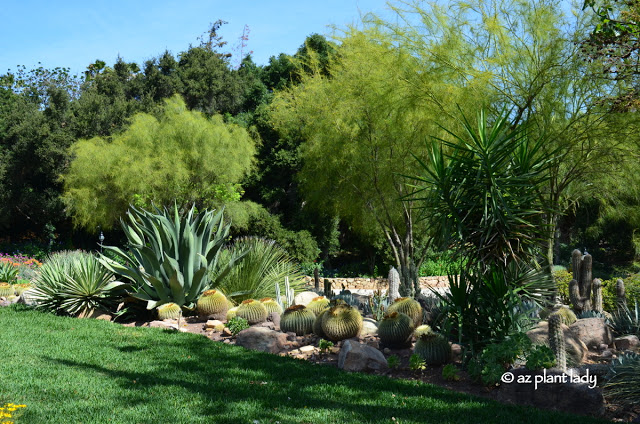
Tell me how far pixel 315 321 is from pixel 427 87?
5.26 m

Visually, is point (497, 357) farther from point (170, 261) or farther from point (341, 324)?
point (170, 261)

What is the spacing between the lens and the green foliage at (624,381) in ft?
17.2

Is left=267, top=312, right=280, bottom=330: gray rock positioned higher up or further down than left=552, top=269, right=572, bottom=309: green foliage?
further down

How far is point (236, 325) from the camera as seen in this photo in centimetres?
809

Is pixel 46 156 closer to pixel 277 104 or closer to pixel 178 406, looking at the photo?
pixel 277 104

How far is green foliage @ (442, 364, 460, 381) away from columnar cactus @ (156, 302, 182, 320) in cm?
455

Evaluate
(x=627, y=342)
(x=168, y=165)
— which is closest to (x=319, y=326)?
(x=627, y=342)

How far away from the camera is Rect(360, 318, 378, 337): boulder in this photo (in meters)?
7.97

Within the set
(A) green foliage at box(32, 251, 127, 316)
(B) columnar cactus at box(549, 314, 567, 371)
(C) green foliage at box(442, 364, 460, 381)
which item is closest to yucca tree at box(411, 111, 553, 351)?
(C) green foliage at box(442, 364, 460, 381)

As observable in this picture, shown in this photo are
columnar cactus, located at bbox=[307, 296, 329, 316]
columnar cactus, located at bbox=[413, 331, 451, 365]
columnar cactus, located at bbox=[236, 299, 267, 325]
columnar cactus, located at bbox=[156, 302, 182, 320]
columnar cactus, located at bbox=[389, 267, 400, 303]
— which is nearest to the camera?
columnar cactus, located at bbox=[413, 331, 451, 365]

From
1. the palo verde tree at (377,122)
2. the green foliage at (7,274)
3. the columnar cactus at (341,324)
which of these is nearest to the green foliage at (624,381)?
the columnar cactus at (341,324)

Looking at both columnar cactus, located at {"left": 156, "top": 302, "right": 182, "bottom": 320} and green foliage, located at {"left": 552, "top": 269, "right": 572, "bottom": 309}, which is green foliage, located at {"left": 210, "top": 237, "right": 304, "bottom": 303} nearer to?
columnar cactus, located at {"left": 156, "top": 302, "right": 182, "bottom": 320}

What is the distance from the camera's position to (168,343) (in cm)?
741

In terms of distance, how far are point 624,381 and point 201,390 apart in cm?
390
